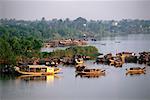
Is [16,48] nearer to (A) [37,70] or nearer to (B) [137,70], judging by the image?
(A) [37,70]

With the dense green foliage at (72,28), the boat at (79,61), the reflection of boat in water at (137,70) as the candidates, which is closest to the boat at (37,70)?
the boat at (79,61)

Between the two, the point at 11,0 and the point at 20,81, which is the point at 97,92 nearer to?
the point at 20,81

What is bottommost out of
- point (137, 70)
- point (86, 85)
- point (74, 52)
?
point (86, 85)

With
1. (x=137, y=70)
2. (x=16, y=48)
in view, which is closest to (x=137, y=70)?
(x=137, y=70)

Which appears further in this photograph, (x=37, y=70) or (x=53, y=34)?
(x=53, y=34)

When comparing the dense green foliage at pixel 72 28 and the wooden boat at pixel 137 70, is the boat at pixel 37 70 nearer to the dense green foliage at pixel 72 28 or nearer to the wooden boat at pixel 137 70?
the dense green foliage at pixel 72 28

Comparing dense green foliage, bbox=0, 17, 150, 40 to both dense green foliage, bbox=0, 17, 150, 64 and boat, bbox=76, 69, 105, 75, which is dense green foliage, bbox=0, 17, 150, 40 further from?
boat, bbox=76, 69, 105, 75

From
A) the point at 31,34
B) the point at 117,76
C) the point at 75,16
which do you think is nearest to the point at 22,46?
the point at 31,34

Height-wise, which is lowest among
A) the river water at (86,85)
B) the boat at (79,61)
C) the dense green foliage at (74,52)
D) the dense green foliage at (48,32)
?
the river water at (86,85)
